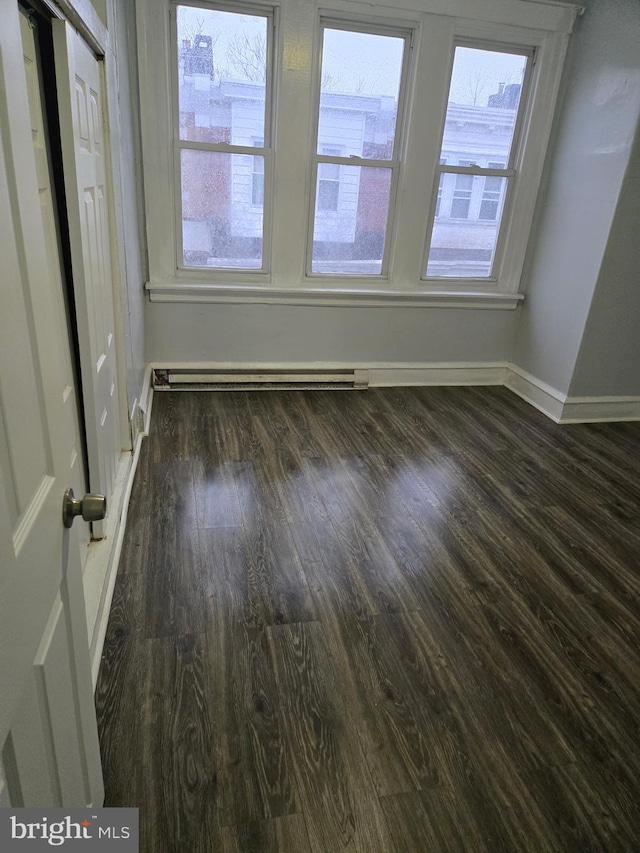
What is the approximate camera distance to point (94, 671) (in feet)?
5.17

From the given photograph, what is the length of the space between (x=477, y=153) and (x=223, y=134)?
1.75m

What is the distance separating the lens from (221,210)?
11.5ft

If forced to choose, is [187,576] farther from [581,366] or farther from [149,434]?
[581,366]

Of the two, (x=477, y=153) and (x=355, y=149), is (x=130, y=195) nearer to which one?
(x=355, y=149)

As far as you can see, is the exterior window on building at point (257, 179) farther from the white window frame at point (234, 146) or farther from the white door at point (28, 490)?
the white door at point (28, 490)

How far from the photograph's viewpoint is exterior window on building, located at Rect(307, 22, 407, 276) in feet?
11.0

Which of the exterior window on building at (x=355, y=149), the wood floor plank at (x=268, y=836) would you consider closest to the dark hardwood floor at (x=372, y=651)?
the wood floor plank at (x=268, y=836)

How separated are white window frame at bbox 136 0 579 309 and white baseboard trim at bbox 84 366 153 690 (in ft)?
4.80

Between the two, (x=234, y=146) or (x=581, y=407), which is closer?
(x=234, y=146)

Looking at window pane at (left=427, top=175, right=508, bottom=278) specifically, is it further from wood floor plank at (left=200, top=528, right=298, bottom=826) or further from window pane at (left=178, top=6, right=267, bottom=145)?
wood floor plank at (left=200, top=528, right=298, bottom=826)

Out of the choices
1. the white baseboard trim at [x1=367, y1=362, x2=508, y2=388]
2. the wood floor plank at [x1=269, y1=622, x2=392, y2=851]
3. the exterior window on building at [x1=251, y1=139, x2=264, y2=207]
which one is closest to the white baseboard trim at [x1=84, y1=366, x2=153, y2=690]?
the wood floor plank at [x1=269, y1=622, x2=392, y2=851]

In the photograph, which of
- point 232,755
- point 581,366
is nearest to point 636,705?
point 232,755

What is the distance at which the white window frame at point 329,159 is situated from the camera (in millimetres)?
3145

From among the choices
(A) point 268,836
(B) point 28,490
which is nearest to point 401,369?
(A) point 268,836
